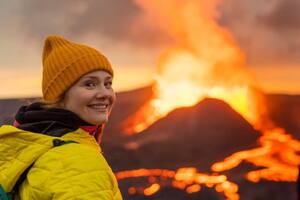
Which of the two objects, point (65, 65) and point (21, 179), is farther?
point (65, 65)

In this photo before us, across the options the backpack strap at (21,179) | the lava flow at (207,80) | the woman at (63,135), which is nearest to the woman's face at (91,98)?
the woman at (63,135)

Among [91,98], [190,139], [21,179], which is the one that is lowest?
[190,139]

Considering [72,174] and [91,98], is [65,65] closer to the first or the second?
[91,98]

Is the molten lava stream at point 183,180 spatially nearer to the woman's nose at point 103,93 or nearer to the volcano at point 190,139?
the volcano at point 190,139

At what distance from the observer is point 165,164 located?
373 cm

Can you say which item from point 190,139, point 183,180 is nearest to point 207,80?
point 190,139

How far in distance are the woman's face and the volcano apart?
2.25 m

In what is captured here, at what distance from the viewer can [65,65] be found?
1434mm

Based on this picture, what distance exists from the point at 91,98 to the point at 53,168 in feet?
0.84

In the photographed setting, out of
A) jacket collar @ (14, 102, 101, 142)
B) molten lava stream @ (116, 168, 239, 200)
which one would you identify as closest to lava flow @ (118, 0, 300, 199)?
molten lava stream @ (116, 168, 239, 200)

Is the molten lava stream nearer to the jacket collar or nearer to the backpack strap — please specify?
the jacket collar

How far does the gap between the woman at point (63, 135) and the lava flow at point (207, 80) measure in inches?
85.9

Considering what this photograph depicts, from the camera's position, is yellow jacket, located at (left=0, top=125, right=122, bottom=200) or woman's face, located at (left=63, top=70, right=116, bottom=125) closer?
yellow jacket, located at (left=0, top=125, right=122, bottom=200)

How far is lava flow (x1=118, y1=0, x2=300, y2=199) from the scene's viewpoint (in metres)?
3.69
